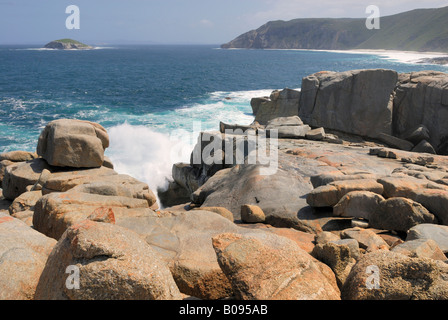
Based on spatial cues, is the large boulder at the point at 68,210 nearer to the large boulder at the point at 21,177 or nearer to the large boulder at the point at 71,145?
the large boulder at the point at 71,145

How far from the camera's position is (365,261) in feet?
11.1

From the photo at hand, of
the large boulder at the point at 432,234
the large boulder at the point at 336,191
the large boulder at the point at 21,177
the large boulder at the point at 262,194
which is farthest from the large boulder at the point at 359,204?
the large boulder at the point at 21,177

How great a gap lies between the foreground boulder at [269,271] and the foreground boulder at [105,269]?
57 cm

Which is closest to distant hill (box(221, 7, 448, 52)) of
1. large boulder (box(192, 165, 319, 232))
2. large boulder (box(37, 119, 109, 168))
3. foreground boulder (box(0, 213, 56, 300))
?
large boulder (box(192, 165, 319, 232))

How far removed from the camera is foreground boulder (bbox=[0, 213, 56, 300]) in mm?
3113

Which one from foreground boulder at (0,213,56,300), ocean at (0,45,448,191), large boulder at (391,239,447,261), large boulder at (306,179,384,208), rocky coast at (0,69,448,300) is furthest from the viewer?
ocean at (0,45,448,191)

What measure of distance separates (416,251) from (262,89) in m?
44.8

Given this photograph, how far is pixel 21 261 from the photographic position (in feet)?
11.1

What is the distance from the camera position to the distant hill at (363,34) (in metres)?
126

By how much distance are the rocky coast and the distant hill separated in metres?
120

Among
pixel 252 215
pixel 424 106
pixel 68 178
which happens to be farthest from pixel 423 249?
pixel 424 106

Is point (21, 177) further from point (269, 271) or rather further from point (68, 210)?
point (269, 271)

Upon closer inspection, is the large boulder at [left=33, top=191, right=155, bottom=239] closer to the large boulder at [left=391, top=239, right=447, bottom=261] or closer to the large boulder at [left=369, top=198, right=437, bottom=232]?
the large boulder at [left=391, top=239, right=447, bottom=261]
